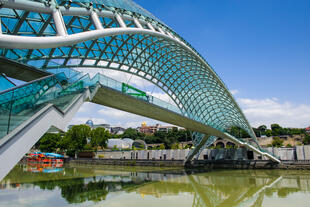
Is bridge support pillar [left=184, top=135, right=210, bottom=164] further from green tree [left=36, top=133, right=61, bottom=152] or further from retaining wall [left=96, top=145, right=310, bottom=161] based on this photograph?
green tree [left=36, top=133, right=61, bottom=152]

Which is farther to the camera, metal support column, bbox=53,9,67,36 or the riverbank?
the riverbank

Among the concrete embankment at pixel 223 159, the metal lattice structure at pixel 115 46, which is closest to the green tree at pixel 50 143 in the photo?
the concrete embankment at pixel 223 159

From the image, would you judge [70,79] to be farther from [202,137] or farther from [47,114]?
[202,137]

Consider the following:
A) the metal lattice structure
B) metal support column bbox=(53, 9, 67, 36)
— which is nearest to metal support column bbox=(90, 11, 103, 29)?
the metal lattice structure

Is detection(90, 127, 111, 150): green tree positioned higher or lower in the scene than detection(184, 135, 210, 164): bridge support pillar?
higher

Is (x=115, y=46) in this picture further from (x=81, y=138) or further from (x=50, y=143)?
(x=50, y=143)

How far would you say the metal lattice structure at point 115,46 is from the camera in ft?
36.8

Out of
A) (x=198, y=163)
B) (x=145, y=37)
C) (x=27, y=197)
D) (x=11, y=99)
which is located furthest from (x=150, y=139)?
(x=11, y=99)

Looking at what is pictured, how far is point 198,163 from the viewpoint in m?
57.9

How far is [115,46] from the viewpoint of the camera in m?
28.7

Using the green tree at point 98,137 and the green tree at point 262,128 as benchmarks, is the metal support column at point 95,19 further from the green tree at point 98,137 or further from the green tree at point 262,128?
the green tree at point 262,128

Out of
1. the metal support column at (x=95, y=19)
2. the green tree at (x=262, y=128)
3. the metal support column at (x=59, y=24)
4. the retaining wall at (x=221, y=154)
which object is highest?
the green tree at (x=262, y=128)

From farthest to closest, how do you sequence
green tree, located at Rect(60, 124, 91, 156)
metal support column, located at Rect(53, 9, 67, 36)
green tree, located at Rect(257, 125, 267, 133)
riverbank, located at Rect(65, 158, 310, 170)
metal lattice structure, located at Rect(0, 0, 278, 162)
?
green tree, located at Rect(257, 125, 267, 133), green tree, located at Rect(60, 124, 91, 156), riverbank, located at Rect(65, 158, 310, 170), metal lattice structure, located at Rect(0, 0, 278, 162), metal support column, located at Rect(53, 9, 67, 36)

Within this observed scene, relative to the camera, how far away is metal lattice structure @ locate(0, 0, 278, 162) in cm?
1121
